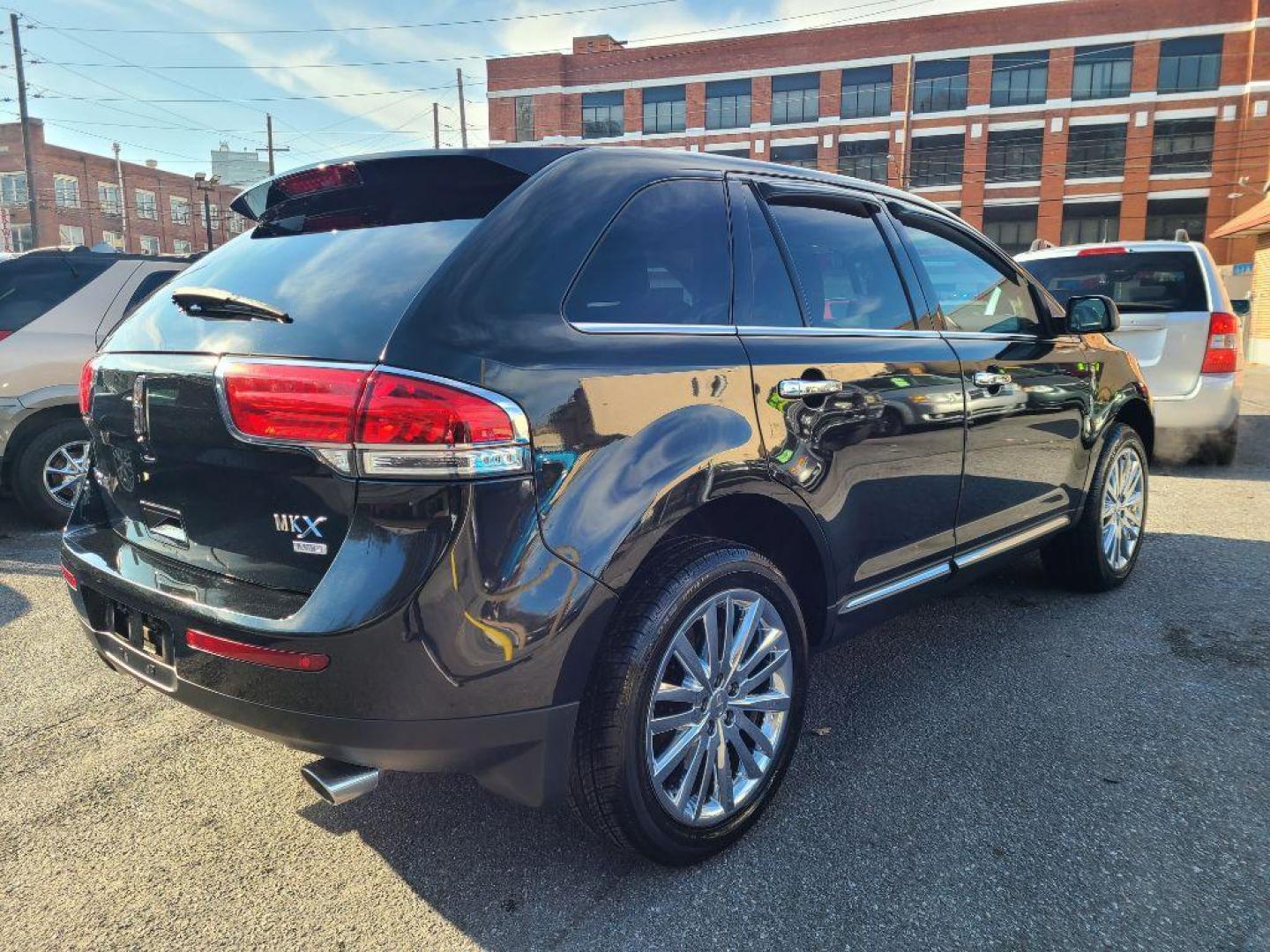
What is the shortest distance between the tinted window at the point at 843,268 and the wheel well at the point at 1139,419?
2018 millimetres

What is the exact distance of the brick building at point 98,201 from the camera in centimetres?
5178

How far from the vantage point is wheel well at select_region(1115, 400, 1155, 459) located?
4.52 meters

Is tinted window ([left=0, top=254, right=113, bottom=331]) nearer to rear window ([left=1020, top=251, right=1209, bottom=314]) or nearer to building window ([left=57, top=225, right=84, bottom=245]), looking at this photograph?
rear window ([left=1020, top=251, right=1209, bottom=314])

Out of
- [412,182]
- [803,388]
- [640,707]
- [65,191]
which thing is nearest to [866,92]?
[65,191]

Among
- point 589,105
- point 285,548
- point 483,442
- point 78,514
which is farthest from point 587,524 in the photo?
point 589,105

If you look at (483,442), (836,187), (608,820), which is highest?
(836,187)

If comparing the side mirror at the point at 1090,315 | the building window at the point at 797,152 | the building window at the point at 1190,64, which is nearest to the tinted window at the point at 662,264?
the side mirror at the point at 1090,315

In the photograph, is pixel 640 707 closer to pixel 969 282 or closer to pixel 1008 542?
pixel 1008 542

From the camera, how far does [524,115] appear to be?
168ft

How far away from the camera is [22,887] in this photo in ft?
7.19

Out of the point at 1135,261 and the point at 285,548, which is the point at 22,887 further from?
the point at 1135,261

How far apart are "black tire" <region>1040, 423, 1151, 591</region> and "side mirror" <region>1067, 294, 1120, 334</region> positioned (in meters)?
0.68

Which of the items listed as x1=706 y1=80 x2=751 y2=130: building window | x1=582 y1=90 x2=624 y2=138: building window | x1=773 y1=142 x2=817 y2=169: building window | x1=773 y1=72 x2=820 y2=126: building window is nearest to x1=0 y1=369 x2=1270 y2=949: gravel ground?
x1=773 y1=142 x2=817 y2=169: building window

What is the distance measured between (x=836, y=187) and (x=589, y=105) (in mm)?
51700
